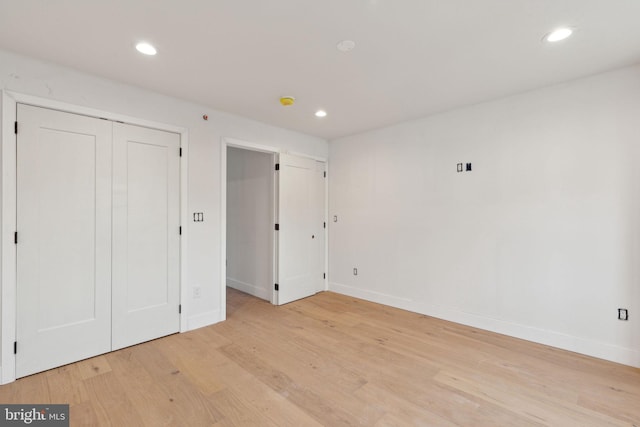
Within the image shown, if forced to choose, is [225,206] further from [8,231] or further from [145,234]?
[8,231]

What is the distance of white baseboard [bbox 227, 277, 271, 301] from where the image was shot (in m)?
4.32

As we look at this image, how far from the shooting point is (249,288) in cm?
462

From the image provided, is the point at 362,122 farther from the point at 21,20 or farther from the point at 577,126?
the point at 21,20

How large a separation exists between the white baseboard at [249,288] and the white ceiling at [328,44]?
277cm

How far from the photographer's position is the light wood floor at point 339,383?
72.8 inches

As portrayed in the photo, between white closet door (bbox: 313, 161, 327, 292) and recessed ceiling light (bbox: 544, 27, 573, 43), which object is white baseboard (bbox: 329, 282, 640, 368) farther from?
recessed ceiling light (bbox: 544, 27, 573, 43)

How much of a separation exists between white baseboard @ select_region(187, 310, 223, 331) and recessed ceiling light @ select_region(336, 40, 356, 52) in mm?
3080

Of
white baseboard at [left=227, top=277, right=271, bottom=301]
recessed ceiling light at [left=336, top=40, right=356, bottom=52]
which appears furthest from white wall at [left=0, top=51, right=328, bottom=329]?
recessed ceiling light at [left=336, top=40, right=356, bottom=52]

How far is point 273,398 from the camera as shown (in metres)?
2.02

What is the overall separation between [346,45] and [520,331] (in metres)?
3.29

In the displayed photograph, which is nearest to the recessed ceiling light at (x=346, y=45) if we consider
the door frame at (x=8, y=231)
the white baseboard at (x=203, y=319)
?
the door frame at (x=8, y=231)

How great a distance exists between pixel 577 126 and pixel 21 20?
4.51 meters

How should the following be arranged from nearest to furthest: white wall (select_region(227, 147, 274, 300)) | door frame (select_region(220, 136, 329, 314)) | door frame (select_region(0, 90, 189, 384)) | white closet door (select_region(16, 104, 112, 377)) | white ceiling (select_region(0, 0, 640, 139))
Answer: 1. white ceiling (select_region(0, 0, 640, 139))
2. door frame (select_region(0, 90, 189, 384))
3. white closet door (select_region(16, 104, 112, 377))
4. door frame (select_region(220, 136, 329, 314))
5. white wall (select_region(227, 147, 274, 300))

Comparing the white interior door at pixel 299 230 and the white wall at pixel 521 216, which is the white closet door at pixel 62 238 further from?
the white wall at pixel 521 216
